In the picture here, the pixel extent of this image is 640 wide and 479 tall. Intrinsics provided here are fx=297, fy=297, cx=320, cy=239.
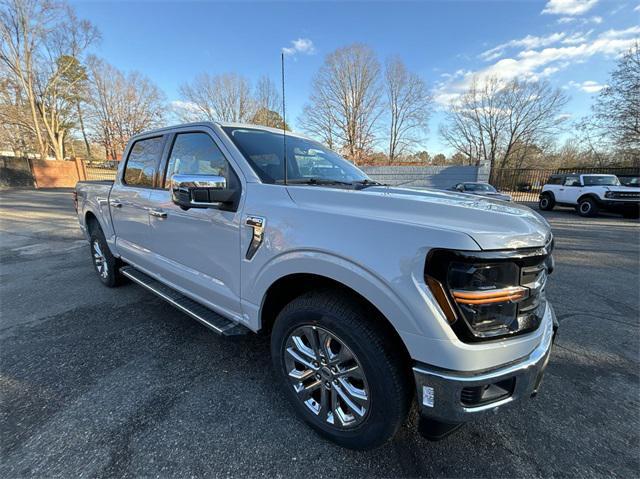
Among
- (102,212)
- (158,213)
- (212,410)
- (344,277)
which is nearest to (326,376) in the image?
(344,277)

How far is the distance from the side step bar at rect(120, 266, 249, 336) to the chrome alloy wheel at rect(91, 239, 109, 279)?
1.10m

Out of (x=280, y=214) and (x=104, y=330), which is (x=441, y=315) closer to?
(x=280, y=214)

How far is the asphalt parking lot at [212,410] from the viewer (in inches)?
66.1

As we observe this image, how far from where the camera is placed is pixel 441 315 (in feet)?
4.21

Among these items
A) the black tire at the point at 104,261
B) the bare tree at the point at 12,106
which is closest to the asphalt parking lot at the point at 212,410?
the black tire at the point at 104,261

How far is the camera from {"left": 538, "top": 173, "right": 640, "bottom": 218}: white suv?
12.0 metres

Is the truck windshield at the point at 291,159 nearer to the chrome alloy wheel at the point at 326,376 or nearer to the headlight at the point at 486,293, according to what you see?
the chrome alloy wheel at the point at 326,376

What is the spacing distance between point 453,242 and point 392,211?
13.8 inches

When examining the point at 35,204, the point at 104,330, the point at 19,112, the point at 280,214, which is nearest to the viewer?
the point at 280,214

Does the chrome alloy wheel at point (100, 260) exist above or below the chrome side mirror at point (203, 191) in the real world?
below

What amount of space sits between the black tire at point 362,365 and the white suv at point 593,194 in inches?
632

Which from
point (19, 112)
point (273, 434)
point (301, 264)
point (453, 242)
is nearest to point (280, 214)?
point (301, 264)

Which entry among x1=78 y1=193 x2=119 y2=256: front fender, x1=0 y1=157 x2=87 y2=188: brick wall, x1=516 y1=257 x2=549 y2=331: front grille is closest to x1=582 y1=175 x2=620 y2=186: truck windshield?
x1=516 y1=257 x2=549 y2=331: front grille

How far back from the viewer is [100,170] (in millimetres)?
27078
